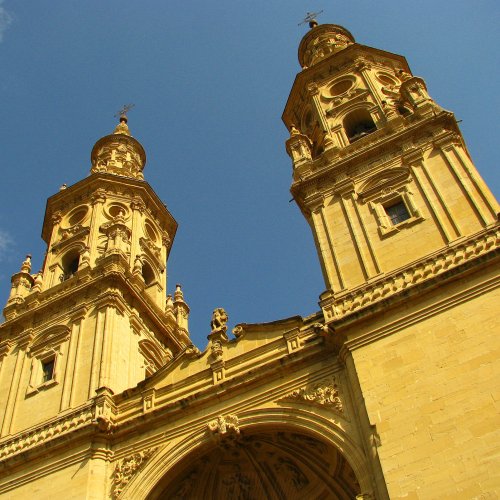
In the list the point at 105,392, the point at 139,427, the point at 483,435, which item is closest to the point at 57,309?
the point at 105,392

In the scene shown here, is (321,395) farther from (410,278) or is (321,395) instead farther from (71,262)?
(71,262)

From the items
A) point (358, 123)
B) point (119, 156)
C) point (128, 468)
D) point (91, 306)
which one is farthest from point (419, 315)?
point (119, 156)

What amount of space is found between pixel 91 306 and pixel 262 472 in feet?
29.9

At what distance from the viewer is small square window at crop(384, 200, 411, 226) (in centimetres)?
2025

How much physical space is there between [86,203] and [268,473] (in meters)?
17.1

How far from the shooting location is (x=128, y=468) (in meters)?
18.1

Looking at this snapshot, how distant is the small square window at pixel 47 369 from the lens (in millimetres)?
22812

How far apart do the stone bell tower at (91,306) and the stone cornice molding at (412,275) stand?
752cm

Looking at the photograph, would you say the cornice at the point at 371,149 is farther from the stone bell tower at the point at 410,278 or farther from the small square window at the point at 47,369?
the small square window at the point at 47,369

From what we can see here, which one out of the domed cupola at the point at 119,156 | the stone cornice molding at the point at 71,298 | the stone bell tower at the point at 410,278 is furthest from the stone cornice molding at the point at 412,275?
the domed cupola at the point at 119,156

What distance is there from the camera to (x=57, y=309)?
24922 mm

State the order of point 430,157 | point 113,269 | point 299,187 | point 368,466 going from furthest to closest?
point 113,269 < point 299,187 < point 430,157 < point 368,466

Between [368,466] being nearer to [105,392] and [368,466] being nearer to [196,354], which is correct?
[196,354]

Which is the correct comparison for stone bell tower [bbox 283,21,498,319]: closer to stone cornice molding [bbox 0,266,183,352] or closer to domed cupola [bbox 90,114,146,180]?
stone cornice molding [bbox 0,266,183,352]
